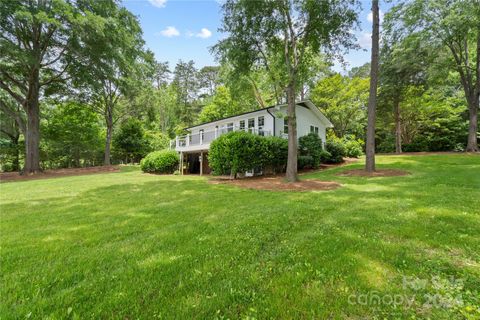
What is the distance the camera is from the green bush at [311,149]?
1636 cm

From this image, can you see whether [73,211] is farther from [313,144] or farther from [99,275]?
[313,144]

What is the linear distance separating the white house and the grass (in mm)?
10849

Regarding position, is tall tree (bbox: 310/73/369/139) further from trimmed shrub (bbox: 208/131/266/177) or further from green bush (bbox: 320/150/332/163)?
trimmed shrub (bbox: 208/131/266/177)

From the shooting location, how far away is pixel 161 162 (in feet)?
62.3

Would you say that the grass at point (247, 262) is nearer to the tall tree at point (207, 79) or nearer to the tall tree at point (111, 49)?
the tall tree at point (111, 49)

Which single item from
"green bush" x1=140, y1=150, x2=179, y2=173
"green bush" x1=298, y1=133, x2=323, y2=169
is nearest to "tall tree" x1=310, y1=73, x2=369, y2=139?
"green bush" x1=298, y1=133, x2=323, y2=169

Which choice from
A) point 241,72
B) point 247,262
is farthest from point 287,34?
point 247,262

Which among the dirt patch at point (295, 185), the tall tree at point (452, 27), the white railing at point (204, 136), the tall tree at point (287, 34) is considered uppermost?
the tall tree at point (452, 27)

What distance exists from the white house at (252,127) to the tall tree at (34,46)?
9747 millimetres

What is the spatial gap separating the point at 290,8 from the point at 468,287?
12321 mm

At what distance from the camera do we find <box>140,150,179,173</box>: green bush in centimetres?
1903

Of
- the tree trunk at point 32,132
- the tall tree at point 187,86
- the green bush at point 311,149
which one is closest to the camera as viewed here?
the green bush at point 311,149

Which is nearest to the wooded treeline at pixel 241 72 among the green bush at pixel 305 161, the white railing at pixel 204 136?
the white railing at pixel 204 136

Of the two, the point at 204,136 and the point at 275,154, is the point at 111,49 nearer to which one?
the point at 204,136
